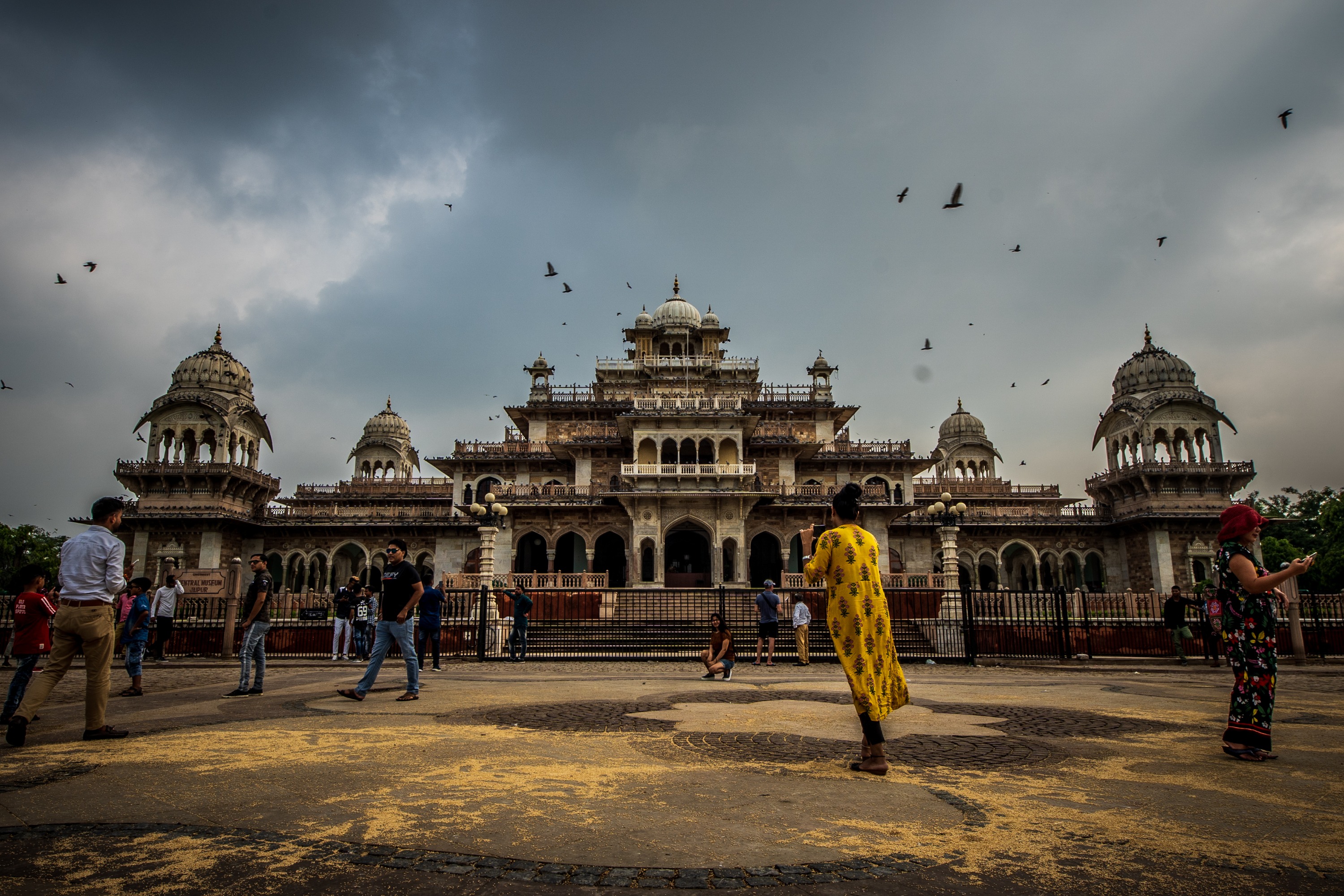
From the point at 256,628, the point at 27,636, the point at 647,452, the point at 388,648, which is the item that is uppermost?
the point at 647,452

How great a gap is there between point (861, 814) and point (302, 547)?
40140 mm

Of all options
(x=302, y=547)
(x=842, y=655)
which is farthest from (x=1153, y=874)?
(x=302, y=547)

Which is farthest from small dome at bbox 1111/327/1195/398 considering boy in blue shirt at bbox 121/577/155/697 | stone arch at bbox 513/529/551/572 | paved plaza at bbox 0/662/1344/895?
boy in blue shirt at bbox 121/577/155/697

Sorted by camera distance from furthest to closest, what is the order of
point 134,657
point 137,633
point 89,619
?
1. point 137,633
2. point 134,657
3. point 89,619

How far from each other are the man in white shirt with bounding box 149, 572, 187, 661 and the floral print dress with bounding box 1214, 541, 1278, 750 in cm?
1674

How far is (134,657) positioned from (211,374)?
3584cm

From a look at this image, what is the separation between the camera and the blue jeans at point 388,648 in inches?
305

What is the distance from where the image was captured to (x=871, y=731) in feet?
14.8

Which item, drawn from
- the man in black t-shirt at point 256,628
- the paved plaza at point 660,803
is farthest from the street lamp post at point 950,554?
the man in black t-shirt at point 256,628

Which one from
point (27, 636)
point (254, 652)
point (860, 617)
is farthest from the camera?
point (254, 652)

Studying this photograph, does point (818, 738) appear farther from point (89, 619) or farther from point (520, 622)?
point (520, 622)

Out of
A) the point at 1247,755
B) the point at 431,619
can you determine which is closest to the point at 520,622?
the point at 431,619

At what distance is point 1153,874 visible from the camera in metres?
2.82

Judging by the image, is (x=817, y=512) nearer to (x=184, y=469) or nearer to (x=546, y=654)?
(x=546, y=654)
